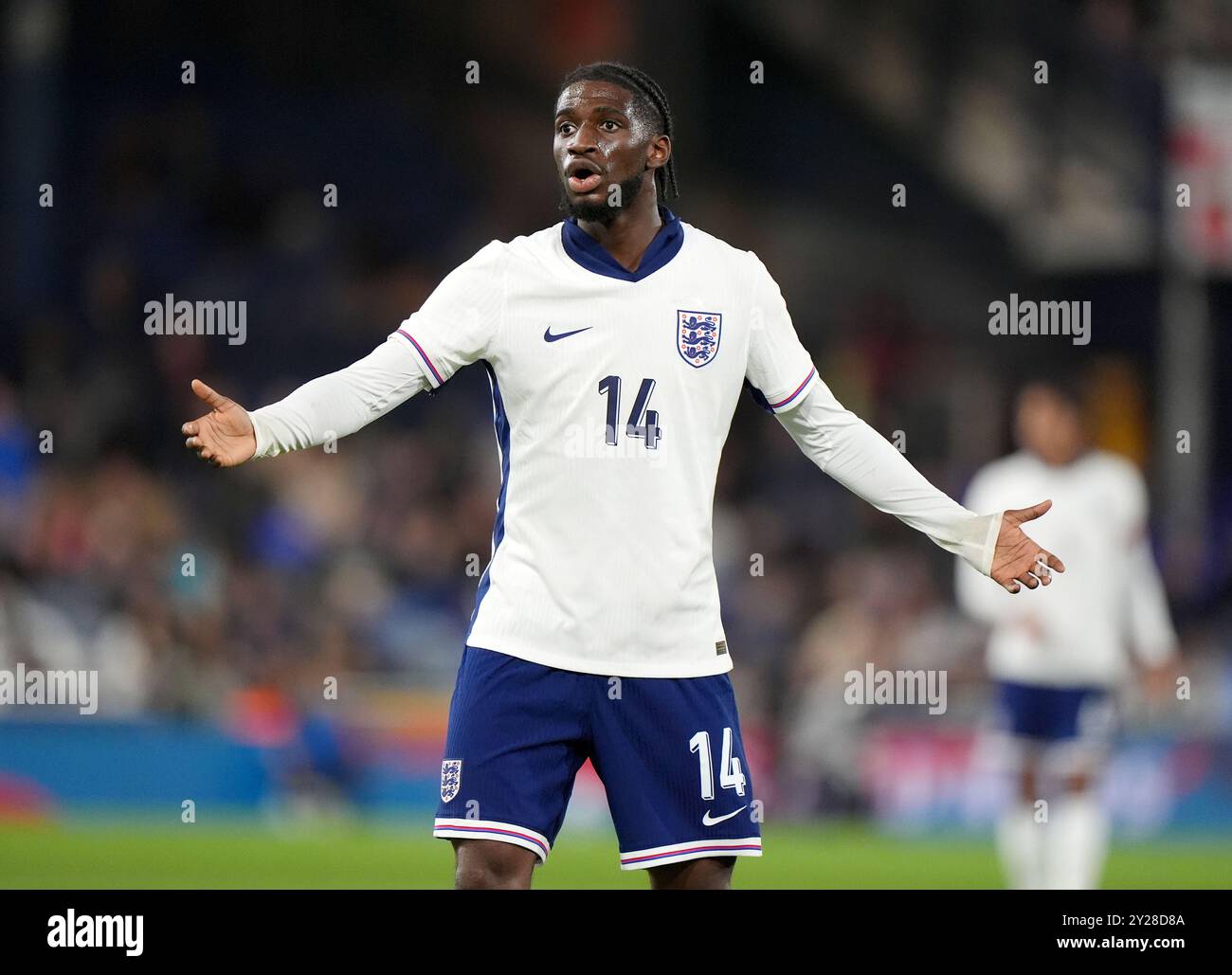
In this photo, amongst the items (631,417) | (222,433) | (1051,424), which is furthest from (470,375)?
(222,433)

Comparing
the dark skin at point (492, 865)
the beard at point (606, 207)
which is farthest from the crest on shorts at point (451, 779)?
the beard at point (606, 207)

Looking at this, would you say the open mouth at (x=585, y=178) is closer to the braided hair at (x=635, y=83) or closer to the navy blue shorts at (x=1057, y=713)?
the braided hair at (x=635, y=83)

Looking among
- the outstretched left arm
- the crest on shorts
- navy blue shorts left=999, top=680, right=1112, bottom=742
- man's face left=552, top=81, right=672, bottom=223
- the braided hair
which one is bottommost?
the crest on shorts

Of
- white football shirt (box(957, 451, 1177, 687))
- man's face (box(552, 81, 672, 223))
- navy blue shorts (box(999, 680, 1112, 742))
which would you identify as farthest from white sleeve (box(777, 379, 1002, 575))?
navy blue shorts (box(999, 680, 1112, 742))

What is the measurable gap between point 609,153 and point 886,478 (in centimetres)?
108

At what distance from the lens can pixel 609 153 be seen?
4.64 meters

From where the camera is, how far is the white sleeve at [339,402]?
173 inches

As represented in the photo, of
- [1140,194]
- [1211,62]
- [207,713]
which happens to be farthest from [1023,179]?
[207,713]

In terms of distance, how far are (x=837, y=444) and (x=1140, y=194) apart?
11.9 m

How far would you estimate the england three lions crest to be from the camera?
4.63m

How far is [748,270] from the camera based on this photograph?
4805 millimetres

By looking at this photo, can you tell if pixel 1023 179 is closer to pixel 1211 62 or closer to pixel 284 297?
pixel 1211 62

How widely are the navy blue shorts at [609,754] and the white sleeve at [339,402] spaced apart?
637mm

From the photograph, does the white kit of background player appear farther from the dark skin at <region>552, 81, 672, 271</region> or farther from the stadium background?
A: the stadium background
